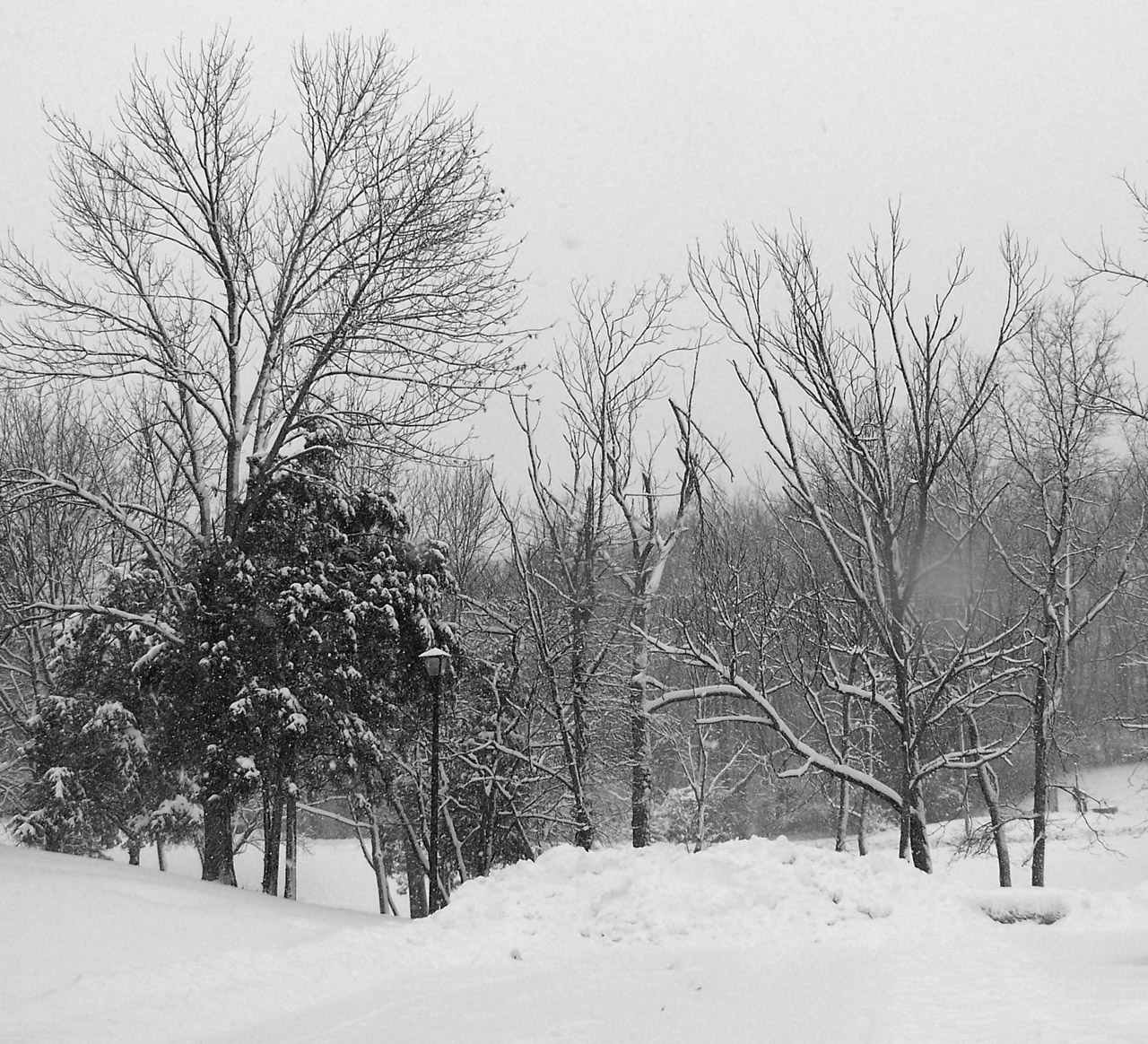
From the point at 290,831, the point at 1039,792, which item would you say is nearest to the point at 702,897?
the point at 1039,792

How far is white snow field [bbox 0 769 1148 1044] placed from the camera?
6016mm

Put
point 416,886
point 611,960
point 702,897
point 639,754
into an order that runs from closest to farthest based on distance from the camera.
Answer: point 611,960
point 702,897
point 639,754
point 416,886

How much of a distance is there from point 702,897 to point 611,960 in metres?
1.24

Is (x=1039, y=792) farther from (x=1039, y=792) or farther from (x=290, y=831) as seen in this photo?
(x=290, y=831)

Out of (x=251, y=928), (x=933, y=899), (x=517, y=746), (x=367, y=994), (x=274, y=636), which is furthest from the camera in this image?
(x=517, y=746)

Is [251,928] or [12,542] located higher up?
[12,542]

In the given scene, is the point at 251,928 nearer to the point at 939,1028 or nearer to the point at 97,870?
the point at 97,870

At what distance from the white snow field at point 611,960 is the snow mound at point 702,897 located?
2 cm

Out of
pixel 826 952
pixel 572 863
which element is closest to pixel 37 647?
pixel 572 863

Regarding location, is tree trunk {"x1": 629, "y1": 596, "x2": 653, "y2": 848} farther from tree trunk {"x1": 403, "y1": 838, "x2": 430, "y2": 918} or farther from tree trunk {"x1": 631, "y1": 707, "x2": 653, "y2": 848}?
tree trunk {"x1": 403, "y1": 838, "x2": 430, "y2": 918}

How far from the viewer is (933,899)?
861 centimetres

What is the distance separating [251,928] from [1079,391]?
1592cm

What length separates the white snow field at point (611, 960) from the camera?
602 centimetres

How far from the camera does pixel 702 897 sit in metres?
8.66
